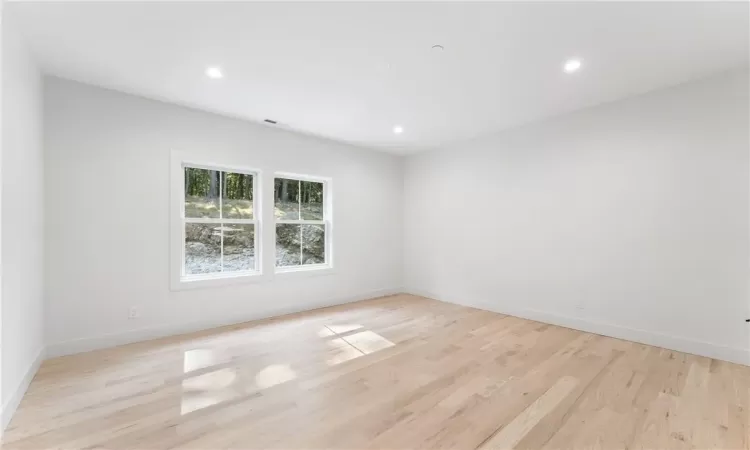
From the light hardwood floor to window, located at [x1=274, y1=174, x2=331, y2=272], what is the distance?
1469 millimetres

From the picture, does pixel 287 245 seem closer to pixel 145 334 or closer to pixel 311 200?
pixel 311 200

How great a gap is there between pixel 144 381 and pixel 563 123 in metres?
4.92

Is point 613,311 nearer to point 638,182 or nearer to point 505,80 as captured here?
point 638,182

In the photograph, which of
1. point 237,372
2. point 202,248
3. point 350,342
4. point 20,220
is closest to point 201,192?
point 202,248

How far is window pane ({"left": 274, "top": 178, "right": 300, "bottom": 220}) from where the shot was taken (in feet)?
15.5

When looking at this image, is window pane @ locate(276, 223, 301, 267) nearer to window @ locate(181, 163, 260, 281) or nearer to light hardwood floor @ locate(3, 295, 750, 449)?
window @ locate(181, 163, 260, 281)

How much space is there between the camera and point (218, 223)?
4125mm

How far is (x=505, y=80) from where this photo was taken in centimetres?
310

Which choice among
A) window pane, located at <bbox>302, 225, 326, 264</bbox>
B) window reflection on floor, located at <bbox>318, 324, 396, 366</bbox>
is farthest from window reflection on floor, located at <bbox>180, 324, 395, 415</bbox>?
window pane, located at <bbox>302, 225, 326, 264</bbox>

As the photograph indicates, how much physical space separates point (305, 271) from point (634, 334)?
3.93 m

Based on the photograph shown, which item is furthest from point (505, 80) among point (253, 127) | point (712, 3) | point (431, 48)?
point (253, 127)

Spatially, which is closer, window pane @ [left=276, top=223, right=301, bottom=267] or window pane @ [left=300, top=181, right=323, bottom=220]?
window pane @ [left=276, top=223, right=301, bottom=267]

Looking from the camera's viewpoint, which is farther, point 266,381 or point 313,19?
point 266,381

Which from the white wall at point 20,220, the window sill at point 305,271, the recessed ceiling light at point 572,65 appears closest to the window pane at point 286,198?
the window sill at point 305,271
